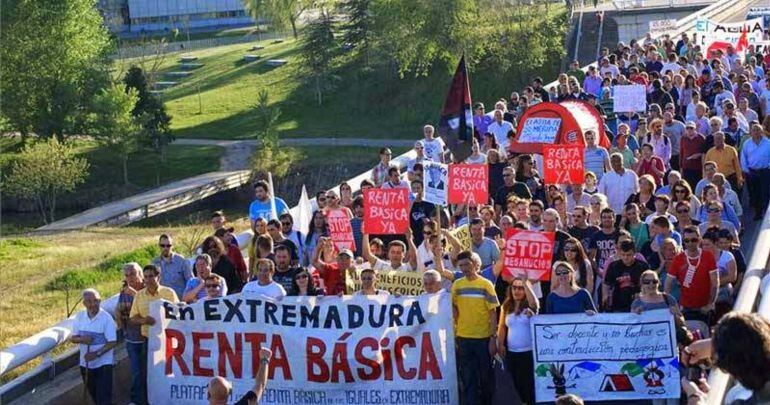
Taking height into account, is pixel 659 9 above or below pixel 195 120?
above

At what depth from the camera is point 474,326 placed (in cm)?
1142

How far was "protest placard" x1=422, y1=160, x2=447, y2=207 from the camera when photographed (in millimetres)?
15211

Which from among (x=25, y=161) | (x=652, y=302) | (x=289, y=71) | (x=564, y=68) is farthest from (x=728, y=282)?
(x=289, y=71)

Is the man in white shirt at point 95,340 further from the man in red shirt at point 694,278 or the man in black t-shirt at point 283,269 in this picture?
the man in red shirt at point 694,278

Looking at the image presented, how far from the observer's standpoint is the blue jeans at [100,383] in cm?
1190

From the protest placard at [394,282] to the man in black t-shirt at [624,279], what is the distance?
1883 mm

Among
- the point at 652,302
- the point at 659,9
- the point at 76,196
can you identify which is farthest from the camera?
the point at 76,196

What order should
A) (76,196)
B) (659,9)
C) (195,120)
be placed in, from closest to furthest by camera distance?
1. (659,9)
2. (76,196)
3. (195,120)

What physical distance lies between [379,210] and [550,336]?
4052 millimetres

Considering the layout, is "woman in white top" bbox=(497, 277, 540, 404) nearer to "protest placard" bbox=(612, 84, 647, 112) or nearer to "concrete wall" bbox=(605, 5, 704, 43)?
"protest placard" bbox=(612, 84, 647, 112)

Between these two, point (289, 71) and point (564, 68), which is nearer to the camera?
point (564, 68)

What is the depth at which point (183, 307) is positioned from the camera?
11898mm

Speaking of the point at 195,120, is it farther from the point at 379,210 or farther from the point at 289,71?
the point at 379,210

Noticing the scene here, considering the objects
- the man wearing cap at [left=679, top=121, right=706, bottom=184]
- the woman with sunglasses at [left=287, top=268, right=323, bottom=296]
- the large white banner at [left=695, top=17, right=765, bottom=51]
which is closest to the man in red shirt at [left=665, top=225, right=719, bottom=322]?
the woman with sunglasses at [left=287, top=268, right=323, bottom=296]
